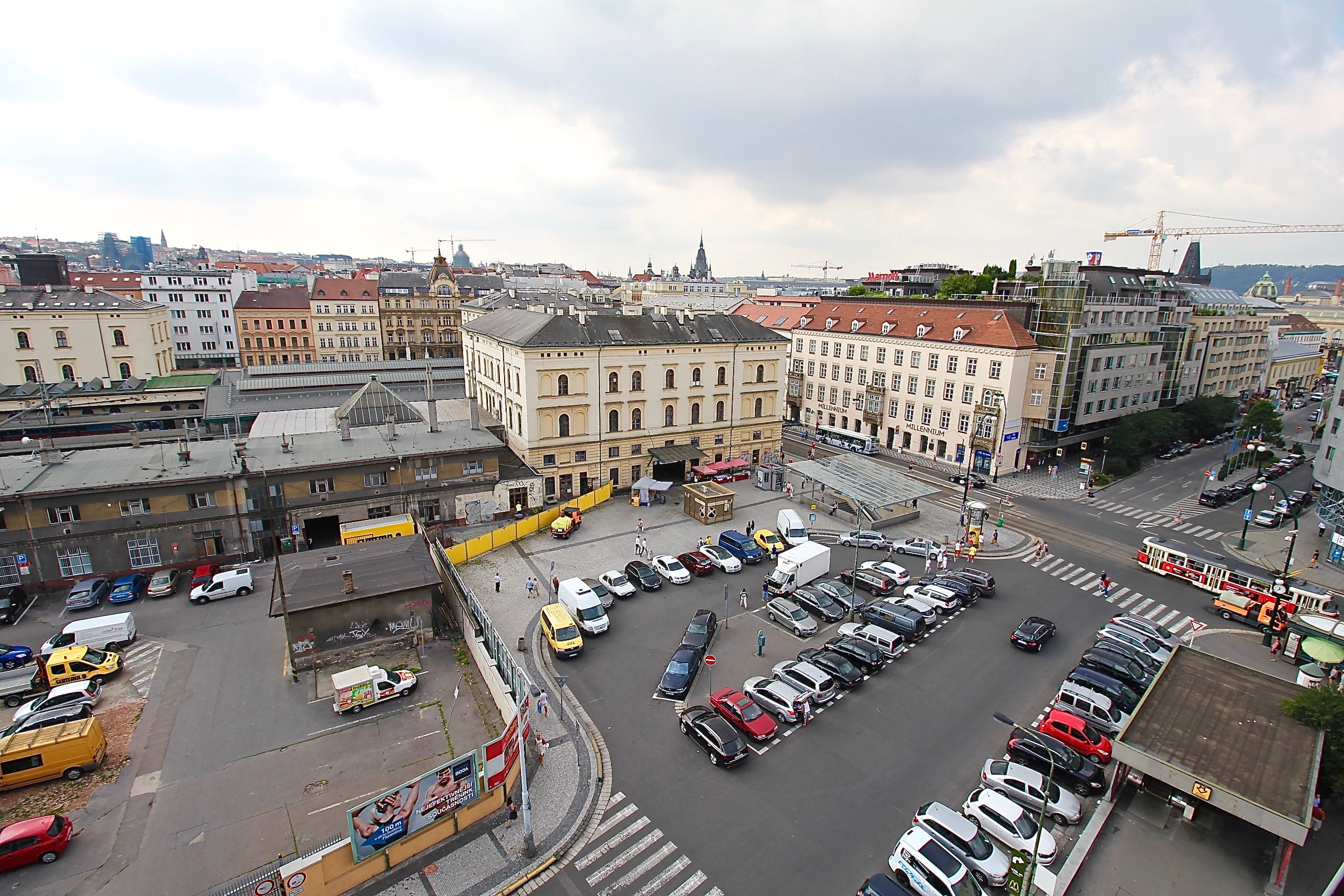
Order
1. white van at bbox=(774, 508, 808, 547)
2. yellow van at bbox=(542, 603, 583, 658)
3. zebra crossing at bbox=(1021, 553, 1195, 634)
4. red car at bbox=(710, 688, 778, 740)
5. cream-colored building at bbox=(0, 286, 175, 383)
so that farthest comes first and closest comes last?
cream-colored building at bbox=(0, 286, 175, 383) → white van at bbox=(774, 508, 808, 547) → zebra crossing at bbox=(1021, 553, 1195, 634) → yellow van at bbox=(542, 603, 583, 658) → red car at bbox=(710, 688, 778, 740)

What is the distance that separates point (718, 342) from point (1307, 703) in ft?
143

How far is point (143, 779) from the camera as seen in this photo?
22781 millimetres

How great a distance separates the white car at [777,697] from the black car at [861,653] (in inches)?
162

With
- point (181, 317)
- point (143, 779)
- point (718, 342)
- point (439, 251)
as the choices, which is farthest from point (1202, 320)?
point (181, 317)

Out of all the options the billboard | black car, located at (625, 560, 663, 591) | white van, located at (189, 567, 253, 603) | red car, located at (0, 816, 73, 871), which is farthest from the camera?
black car, located at (625, 560, 663, 591)

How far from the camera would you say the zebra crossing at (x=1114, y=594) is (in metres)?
36.1

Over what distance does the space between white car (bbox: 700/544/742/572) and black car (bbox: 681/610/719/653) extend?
6.29 metres

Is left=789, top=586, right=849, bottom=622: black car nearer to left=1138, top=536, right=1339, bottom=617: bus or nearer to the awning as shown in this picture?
the awning

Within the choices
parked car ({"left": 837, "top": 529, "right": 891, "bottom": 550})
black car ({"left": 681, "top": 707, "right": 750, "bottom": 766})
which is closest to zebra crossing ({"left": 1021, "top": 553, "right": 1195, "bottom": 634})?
parked car ({"left": 837, "top": 529, "right": 891, "bottom": 550})

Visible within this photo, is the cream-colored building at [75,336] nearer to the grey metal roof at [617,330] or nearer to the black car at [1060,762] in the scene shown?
the grey metal roof at [617,330]

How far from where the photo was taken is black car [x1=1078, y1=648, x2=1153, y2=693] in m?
28.7

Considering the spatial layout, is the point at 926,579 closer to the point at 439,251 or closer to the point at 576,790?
the point at 576,790

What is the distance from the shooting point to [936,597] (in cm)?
3588

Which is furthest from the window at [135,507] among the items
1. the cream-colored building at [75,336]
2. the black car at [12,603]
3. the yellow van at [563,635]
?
the cream-colored building at [75,336]
